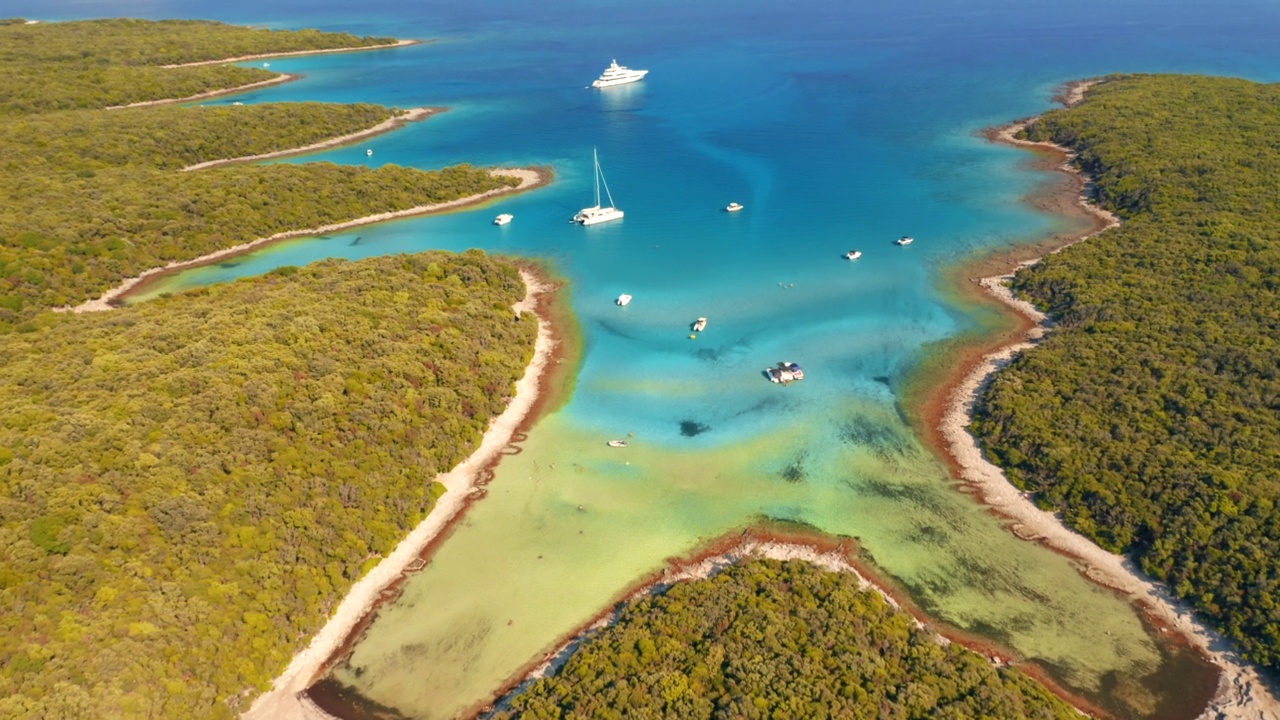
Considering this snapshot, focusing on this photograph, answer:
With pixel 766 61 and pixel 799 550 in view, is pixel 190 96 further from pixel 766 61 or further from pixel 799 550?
pixel 799 550

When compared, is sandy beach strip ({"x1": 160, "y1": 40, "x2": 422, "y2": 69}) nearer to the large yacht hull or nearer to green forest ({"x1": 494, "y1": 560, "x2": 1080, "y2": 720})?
the large yacht hull

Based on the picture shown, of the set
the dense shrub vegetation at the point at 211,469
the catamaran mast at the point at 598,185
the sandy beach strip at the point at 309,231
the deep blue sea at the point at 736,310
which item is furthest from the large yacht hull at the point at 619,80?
the dense shrub vegetation at the point at 211,469

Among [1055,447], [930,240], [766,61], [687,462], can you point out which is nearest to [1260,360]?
[1055,447]

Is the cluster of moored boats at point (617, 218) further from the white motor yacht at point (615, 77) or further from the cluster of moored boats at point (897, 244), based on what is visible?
the white motor yacht at point (615, 77)

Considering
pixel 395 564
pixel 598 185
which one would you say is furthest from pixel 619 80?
pixel 395 564

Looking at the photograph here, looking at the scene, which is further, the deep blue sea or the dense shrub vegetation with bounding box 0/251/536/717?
the deep blue sea

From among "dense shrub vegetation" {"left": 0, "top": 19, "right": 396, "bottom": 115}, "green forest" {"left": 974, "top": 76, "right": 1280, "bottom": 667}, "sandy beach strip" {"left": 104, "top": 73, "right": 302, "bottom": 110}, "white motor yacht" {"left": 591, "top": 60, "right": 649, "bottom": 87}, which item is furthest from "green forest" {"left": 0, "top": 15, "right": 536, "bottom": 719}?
"white motor yacht" {"left": 591, "top": 60, "right": 649, "bottom": 87}

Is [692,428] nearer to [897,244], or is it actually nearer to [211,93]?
[897,244]
